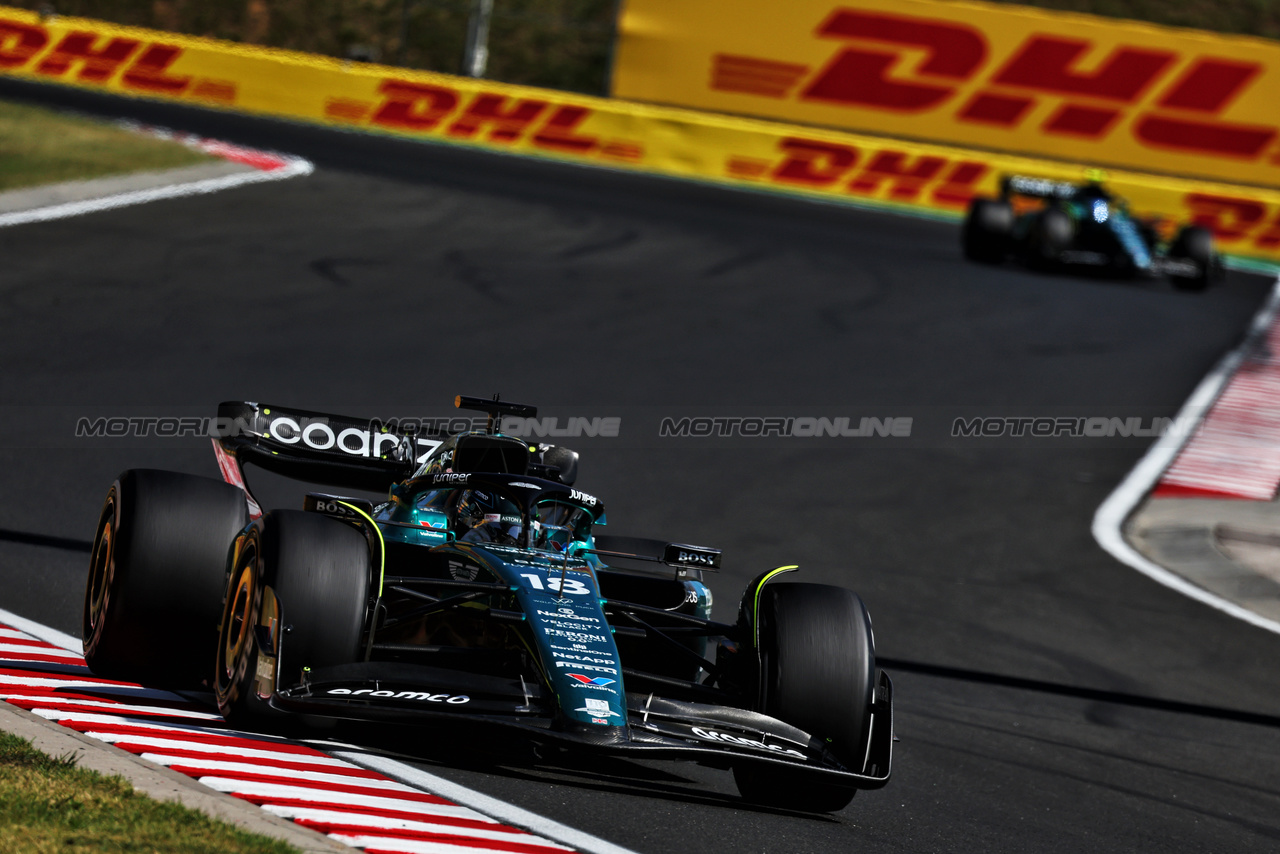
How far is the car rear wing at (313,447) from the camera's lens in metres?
8.51

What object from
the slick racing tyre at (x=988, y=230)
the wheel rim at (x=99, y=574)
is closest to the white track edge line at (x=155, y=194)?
the slick racing tyre at (x=988, y=230)

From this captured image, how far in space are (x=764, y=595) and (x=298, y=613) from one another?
72.2 inches

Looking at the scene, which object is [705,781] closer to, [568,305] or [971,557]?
[971,557]

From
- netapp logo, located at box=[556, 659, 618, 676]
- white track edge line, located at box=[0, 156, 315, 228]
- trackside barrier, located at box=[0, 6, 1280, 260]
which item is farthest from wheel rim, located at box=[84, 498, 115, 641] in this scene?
trackside barrier, located at box=[0, 6, 1280, 260]

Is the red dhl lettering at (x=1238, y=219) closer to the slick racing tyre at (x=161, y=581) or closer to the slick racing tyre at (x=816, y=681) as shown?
the slick racing tyre at (x=816, y=681)

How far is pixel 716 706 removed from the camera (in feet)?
20.6

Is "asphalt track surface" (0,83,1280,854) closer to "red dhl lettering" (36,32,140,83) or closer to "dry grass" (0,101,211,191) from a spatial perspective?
"dry grass" (0,101,211,191)

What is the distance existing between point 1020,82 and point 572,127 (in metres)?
7.21

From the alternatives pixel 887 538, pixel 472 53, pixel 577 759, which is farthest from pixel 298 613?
pixel 472 53

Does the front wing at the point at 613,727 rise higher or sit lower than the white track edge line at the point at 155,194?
lower

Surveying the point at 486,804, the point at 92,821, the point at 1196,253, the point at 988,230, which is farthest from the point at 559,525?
the point at 1196,253

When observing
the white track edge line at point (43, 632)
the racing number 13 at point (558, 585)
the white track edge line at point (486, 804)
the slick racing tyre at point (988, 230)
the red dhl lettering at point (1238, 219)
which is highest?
the red dhl lettering at point (1238, 219)

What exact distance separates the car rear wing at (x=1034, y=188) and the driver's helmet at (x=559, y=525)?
51.2 feet

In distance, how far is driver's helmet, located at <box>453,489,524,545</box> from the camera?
7074 mm
